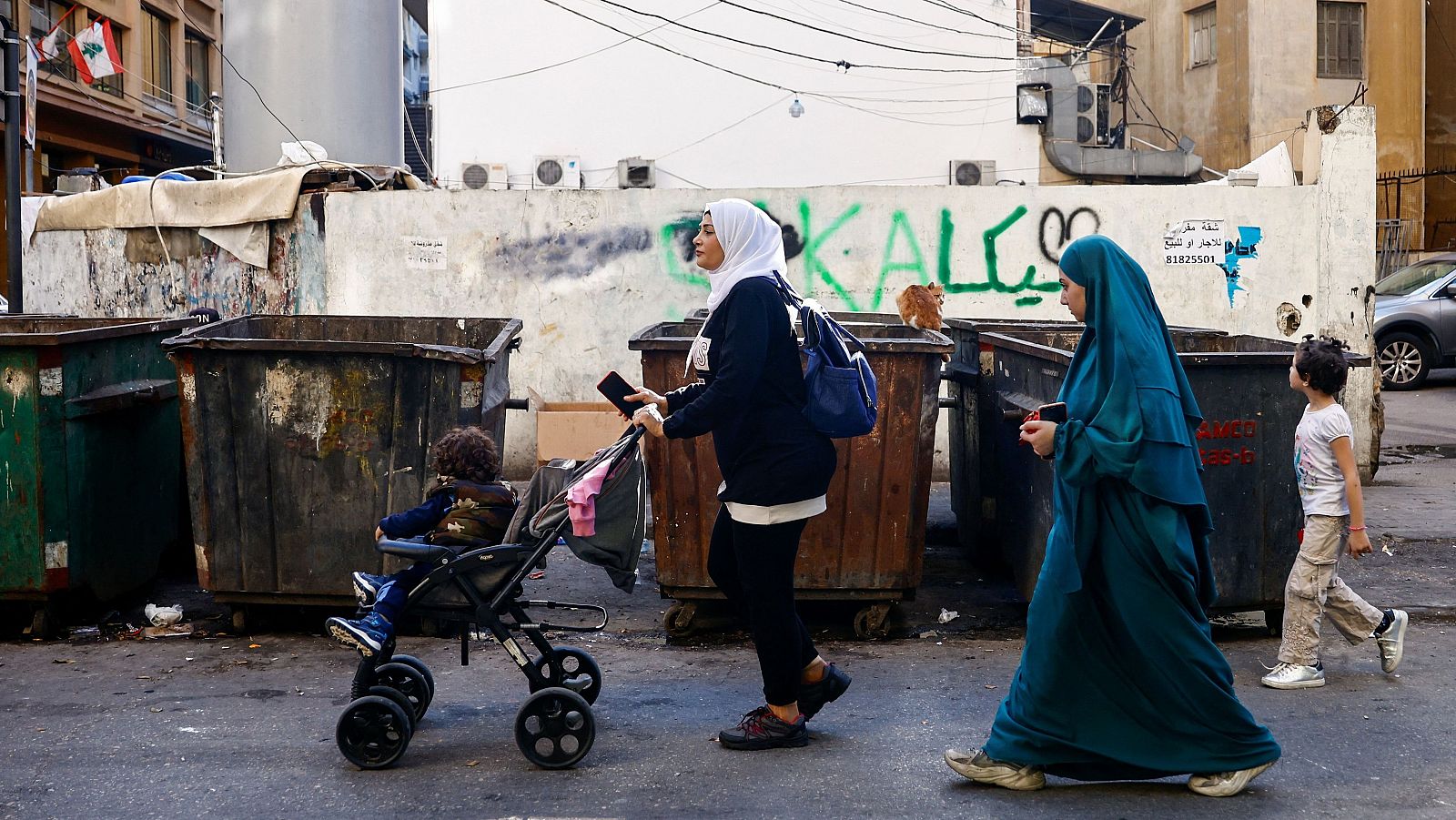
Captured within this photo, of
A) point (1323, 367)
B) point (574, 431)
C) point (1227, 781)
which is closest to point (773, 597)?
point (1227, 781)

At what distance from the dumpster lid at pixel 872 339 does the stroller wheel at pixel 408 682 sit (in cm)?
168

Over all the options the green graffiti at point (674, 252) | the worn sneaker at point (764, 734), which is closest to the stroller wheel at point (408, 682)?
the worn sneaker at point (764, 734)

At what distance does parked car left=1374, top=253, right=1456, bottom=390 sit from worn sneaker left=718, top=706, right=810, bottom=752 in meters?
13.6

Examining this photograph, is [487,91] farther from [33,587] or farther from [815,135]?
[33,587]

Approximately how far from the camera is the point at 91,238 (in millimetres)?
10633

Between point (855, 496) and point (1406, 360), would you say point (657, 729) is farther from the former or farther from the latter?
point (1406, 360)

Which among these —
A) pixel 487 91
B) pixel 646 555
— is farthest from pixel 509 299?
pixel 487 91

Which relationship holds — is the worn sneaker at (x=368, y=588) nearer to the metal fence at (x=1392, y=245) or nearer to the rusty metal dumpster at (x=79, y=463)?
the rusty metal dumpster at (x=79, y=463)

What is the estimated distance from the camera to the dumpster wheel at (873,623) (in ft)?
19.1

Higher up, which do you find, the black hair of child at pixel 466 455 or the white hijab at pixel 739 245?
the white hijab at pixel 739 245

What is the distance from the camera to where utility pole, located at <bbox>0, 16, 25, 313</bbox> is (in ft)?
34.2

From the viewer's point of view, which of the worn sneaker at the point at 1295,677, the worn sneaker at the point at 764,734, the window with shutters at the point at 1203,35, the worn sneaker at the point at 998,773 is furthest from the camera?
the window with shutters at the point at 1203,35

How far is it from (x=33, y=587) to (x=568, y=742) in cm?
293

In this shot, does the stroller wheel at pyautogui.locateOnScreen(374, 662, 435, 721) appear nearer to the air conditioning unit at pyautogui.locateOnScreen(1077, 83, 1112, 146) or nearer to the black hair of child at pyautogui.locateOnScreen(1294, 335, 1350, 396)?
the black hair of child at pyautogui.locateOnScreen(1294, 335, 1350, 396)
